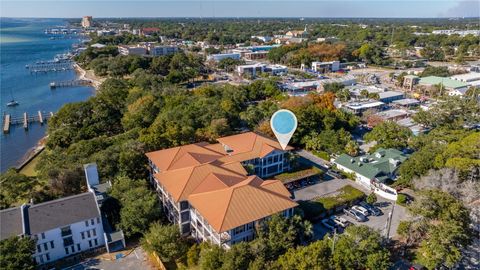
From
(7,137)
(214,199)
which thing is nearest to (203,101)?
(214,199)

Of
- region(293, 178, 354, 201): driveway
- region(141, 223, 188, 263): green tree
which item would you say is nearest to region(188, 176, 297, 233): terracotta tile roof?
region(141, 223, 188, 263): green tree

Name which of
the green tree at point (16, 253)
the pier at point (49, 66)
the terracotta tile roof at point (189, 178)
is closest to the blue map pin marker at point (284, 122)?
the terracotta tile roof at point (189, 178)

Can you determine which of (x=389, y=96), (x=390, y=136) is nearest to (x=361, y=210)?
(x=390, y=136)

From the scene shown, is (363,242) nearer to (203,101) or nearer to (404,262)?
(404,262)

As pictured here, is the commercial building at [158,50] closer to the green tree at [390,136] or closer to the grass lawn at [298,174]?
the green tree at [390,136]

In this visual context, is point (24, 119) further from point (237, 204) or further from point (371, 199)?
point (371, 199)

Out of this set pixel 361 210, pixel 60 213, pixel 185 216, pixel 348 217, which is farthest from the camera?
pixel 361 210
